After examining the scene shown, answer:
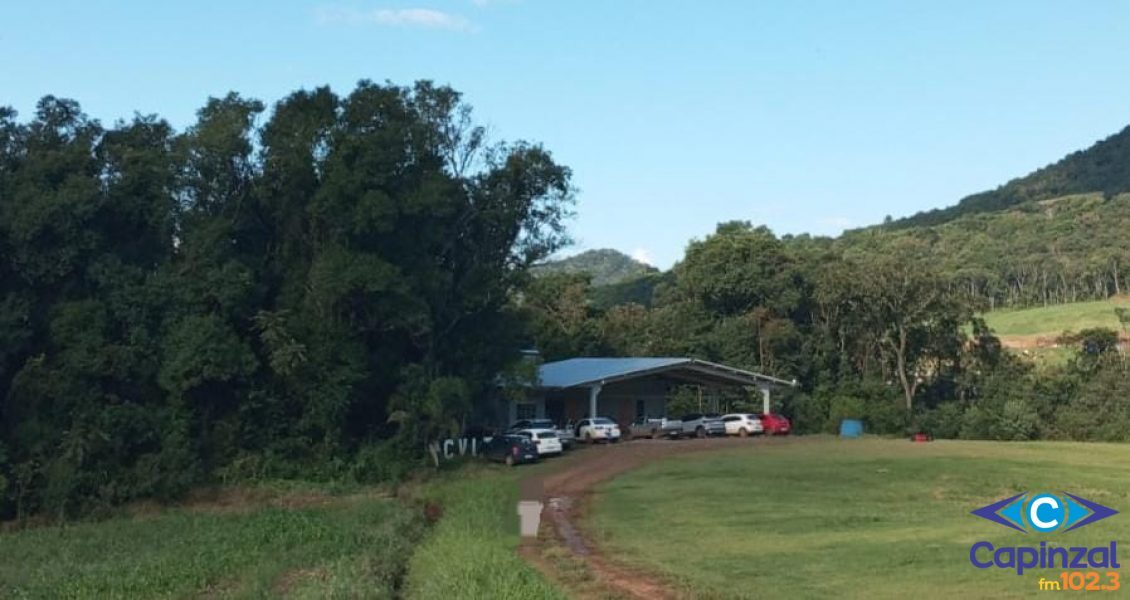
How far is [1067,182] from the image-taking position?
180 metres

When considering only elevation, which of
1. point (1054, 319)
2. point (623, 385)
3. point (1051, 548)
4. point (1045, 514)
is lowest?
point (1051, 548)

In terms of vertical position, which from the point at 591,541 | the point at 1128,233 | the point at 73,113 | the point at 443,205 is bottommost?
the point at 591,541

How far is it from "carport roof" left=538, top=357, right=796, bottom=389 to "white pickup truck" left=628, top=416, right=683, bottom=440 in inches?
111

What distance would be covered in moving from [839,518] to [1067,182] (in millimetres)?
181601

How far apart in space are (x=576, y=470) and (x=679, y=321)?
33.9 metres

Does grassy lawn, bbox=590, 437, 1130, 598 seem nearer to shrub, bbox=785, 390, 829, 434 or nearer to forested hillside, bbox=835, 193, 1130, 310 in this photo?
shrub, bbox=785, 390, 829, 434

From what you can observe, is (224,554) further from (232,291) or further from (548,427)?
(548,427)

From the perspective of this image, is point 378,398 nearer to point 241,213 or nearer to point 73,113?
point 241,213

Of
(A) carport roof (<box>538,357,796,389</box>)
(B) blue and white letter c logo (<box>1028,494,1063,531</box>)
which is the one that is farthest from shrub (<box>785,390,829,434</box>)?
(B) blue and white letter c logo (<box>1028,494,1063,531</box>)

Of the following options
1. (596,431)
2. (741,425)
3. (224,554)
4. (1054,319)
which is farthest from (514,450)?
(1054,319)

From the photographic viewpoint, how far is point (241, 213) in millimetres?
39312

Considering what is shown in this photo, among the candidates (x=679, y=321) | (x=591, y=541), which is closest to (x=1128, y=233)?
(x=679, y=321)

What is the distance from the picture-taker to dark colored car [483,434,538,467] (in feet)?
133

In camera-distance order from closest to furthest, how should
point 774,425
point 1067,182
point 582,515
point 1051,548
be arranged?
point 1051,548
point 582,515
point 774,425
point 1067,182
